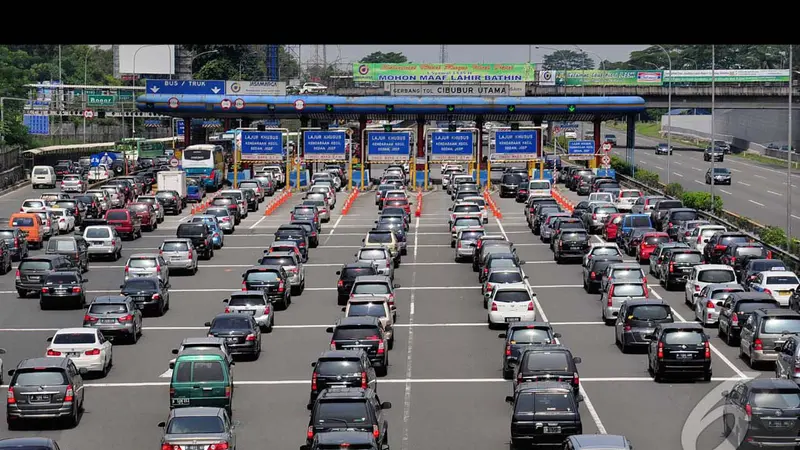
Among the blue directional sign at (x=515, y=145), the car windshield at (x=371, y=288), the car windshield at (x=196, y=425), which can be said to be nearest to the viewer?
the car windshield at (x=196, y=425)

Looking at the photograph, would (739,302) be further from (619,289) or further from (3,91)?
(3,91)

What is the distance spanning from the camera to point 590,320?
4153 cm

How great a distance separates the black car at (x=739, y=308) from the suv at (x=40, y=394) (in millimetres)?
16642

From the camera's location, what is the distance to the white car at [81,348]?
108ft

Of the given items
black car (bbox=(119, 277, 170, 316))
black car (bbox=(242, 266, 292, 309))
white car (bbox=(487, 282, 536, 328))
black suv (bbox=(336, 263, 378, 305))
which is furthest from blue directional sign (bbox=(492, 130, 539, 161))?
white car (bbox=(487, 282, 536, 328))

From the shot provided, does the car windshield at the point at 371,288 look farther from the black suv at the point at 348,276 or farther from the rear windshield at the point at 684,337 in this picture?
the rear windshield at the point at 684,337

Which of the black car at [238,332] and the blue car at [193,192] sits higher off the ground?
the blue car at [193,192]

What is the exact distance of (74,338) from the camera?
33.1 m

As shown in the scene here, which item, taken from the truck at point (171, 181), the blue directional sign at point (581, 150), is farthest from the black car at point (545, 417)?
the blue directional sign at point (581, 150)

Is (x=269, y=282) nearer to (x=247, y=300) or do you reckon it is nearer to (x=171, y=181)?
(x=247, y=300)

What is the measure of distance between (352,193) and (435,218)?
10647 millimetres

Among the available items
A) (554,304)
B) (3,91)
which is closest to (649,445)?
(554,304)

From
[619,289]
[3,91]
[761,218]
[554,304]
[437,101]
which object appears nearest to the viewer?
[619,289]

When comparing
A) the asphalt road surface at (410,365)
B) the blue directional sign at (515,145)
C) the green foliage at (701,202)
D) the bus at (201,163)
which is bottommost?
the asphalt road surface at (410,365)
